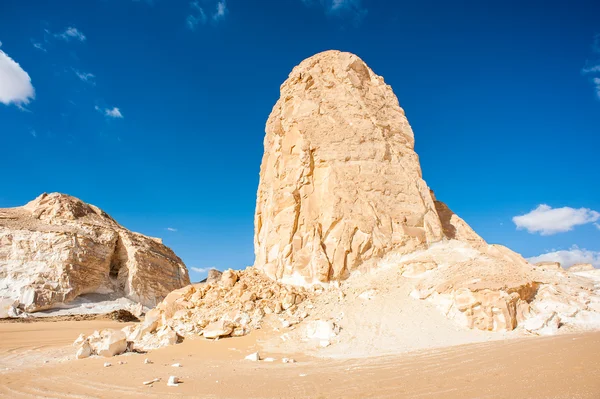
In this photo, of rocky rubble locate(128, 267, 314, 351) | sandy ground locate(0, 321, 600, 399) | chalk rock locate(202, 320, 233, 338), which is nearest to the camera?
sandy ground locate(0, 321, 600, 399)

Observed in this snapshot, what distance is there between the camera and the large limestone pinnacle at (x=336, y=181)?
13305 millimetres

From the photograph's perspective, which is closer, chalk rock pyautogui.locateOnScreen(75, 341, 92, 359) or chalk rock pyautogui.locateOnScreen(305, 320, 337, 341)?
chalk rock pyautogui.locateOnScreen(75, 341, 92, 359)

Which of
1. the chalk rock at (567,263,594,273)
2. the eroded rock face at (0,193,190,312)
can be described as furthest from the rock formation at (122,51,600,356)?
the eroded rock face at (0,193,190,312)

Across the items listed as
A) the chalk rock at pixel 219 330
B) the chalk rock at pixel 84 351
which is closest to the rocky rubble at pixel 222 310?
the chalk rock at pixel 219 330

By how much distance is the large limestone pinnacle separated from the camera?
1330cm

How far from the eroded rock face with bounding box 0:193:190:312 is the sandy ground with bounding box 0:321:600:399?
665 inches

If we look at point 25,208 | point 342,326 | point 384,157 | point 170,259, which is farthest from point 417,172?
point 25,208

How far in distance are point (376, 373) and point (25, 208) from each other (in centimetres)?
3418

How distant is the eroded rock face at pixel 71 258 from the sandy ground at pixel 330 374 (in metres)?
16.9

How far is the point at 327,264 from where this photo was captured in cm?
1274

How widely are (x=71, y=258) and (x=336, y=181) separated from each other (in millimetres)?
21432

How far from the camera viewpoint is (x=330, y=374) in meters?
6.61

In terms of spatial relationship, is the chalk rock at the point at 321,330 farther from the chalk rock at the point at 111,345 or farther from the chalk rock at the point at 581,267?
the chalk rock at the point at 581,267

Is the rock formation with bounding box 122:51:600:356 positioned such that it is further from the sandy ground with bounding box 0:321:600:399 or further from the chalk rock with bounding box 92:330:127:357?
the sandy ground with bounding box 0:321:600:399
